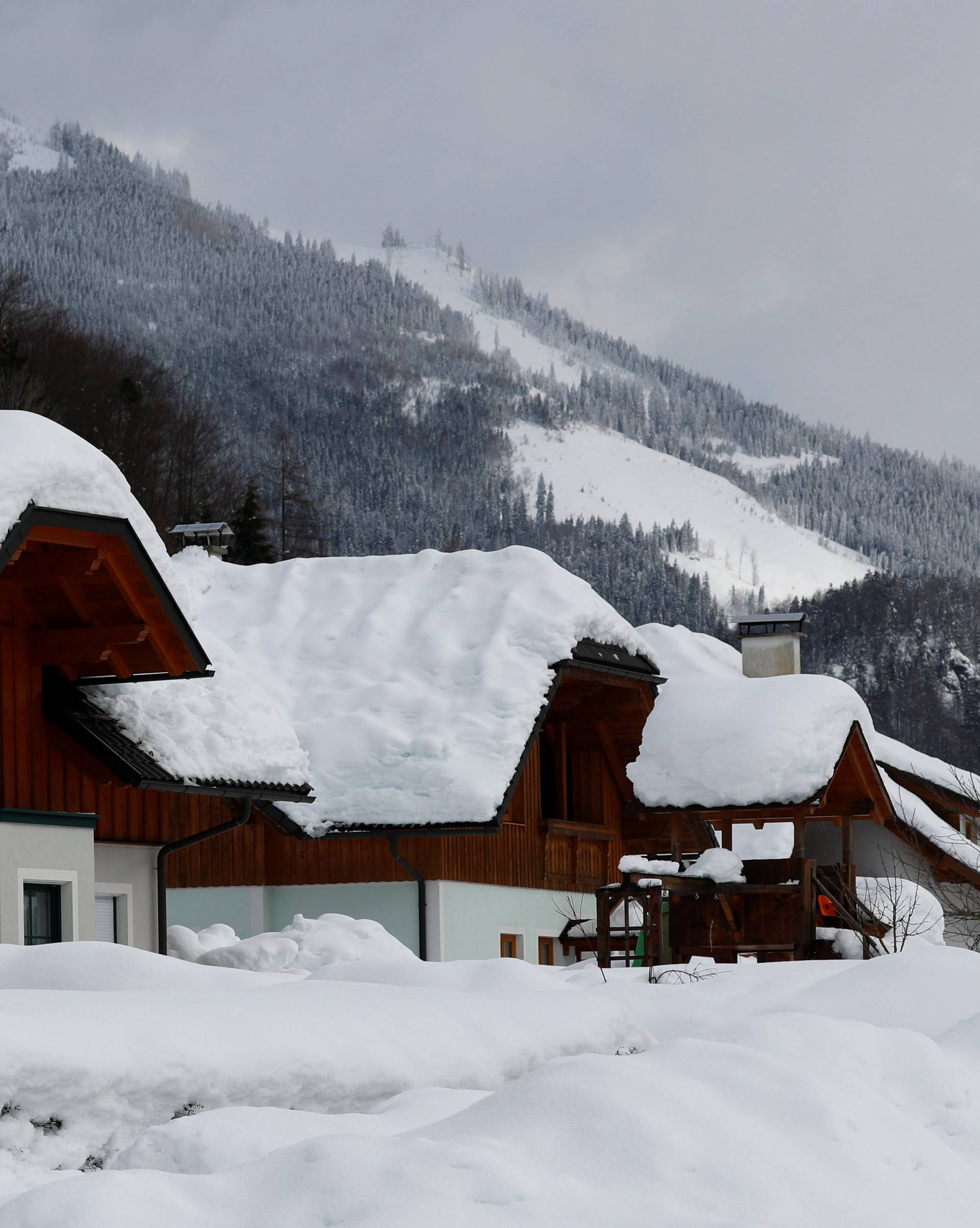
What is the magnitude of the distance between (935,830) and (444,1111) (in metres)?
31.3

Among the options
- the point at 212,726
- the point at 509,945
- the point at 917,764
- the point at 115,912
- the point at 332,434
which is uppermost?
the point at 332,434

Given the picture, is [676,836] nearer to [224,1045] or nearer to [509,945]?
[509,945]

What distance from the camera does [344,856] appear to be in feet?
69.1

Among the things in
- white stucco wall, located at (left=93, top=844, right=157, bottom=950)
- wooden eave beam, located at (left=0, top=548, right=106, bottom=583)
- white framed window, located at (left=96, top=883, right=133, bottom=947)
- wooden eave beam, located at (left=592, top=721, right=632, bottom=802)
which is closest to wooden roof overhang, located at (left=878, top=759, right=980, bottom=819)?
wooden eave beam, located at (left=592, top=721, right=632, bottom=802)

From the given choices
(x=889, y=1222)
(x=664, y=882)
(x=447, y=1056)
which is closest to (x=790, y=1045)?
(x=447, y=1056)

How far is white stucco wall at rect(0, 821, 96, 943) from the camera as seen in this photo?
42.6 feet

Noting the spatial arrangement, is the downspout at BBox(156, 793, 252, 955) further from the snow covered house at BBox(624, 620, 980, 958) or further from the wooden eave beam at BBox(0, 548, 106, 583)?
the snow covered house at BBox(624, 620, 980, 958)

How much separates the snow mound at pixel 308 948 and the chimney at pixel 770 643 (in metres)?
14.8

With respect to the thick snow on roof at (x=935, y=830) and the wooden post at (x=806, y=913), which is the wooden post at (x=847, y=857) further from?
the thick snow on roof at (x=935, y=830)

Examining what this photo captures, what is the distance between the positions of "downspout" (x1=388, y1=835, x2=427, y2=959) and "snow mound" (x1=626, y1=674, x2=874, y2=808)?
16.1ft

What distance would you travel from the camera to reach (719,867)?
882 inches

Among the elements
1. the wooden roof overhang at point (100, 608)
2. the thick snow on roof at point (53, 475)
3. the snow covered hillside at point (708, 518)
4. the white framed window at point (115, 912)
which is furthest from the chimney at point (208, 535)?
the snow covered hillside at point (708, 518)

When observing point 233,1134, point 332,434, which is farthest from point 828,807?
point 332,434

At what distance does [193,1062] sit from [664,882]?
15.4 meters
